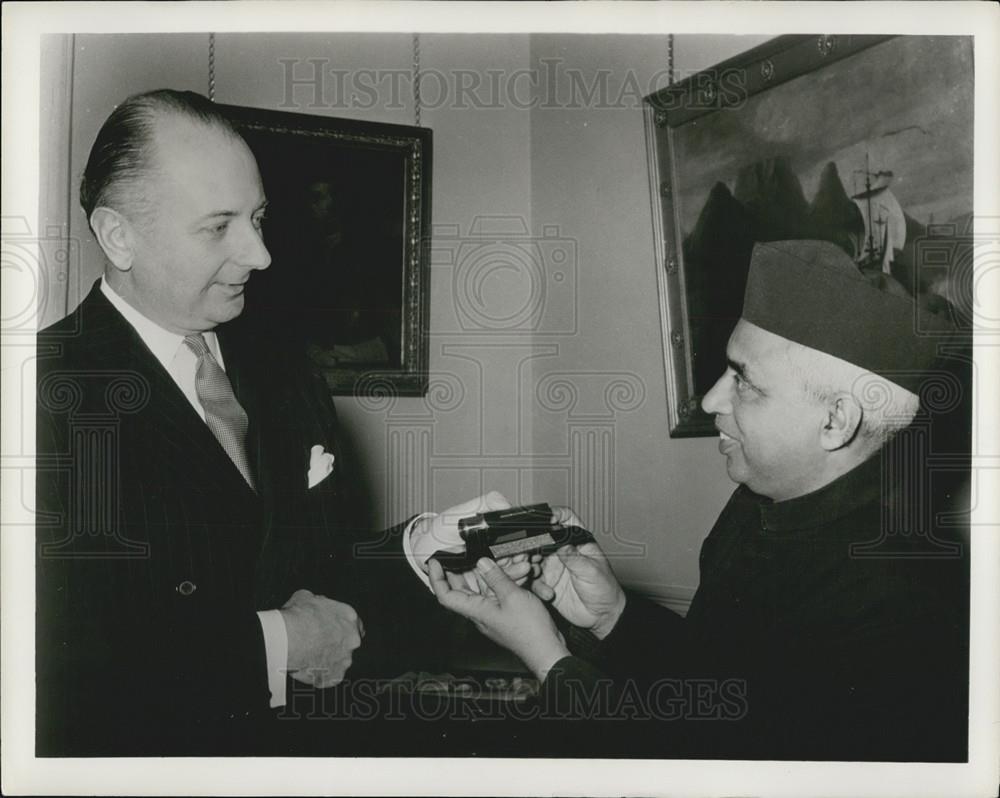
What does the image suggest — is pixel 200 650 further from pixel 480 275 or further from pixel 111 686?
pixel 480 275

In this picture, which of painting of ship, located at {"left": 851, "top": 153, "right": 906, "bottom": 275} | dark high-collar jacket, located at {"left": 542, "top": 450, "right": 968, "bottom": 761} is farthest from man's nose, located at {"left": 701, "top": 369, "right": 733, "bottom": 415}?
painting of ship, located at {"left": 851, "top": 153, "right": 906, "bottom": 275}

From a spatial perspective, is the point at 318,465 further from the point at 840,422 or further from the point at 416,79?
the point at 840,422

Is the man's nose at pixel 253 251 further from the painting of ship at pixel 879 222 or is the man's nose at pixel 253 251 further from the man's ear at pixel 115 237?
the painting of ship at pixel 879 222

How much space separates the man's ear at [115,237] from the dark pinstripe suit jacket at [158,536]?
0.08m

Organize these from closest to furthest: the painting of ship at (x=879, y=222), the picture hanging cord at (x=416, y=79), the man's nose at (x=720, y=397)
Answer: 1. the painting of ship at (x=879, y=222)
2. the man's nose at (x=720, y=397)
3. the picture hanging cord at (x=416, y=79)

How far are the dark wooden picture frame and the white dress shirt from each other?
159mm

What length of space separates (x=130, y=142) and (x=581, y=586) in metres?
1.28

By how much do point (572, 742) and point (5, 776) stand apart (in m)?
1.19

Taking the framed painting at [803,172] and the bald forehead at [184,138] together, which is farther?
the bald forehead at [184,138]

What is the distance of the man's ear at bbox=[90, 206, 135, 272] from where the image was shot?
1.92m

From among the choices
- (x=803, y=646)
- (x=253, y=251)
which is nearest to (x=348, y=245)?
(x=253, y=251)

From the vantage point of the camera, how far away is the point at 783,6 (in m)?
1.93

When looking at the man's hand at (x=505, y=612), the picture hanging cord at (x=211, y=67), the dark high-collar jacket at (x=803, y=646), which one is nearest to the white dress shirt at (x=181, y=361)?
the man's hand at (x=505, y=612)

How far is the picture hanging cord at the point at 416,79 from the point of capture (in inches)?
78.5
